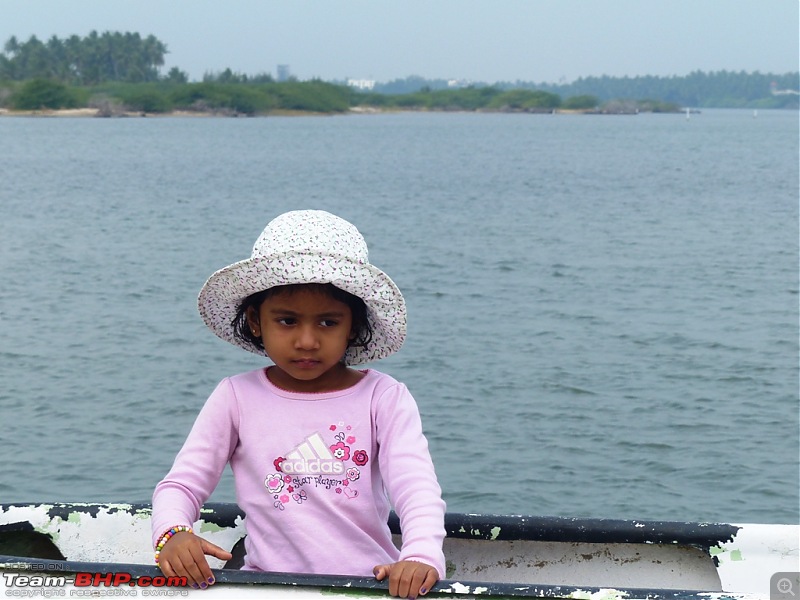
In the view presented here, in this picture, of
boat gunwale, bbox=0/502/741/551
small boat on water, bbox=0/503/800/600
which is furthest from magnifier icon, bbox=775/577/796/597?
boat gunwale, bbox=0/502/741/551

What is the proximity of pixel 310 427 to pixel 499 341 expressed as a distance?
8.77 meters

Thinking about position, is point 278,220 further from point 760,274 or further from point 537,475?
point 760,274

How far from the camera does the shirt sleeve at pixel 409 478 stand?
271 centimetres

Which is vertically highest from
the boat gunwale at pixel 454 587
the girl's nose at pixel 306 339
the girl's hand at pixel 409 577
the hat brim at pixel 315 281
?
the hat brim at pixel 315 281

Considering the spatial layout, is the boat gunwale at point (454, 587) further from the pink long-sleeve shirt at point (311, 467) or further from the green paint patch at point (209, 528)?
the green paint patch at point (209, 528)

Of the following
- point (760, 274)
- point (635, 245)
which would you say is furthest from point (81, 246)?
point (760, 274)

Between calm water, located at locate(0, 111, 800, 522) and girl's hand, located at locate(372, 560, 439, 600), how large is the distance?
446 centimetres

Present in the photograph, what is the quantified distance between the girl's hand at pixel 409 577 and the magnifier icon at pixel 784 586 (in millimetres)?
1054

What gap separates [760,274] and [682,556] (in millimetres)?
13360

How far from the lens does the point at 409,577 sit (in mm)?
2635

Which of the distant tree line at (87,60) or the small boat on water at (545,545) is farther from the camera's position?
the distant tree line at (87,60)

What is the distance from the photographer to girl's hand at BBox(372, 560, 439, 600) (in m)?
2.63

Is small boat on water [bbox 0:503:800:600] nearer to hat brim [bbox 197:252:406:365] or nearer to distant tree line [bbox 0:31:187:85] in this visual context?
hat brim [bbox 197:252:406:365]

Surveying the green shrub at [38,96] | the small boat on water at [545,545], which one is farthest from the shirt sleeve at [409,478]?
the green shrub at [38,96]
